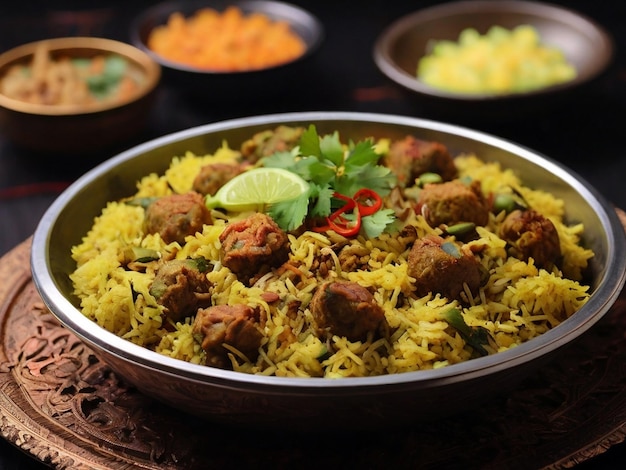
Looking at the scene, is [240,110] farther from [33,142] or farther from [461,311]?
[461,311]

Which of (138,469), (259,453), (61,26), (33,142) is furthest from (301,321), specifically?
(61,26)

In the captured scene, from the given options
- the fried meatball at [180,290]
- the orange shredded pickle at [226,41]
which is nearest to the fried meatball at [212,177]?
the fried meatball at [180,290]

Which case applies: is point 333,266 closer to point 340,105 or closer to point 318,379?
point 318,379

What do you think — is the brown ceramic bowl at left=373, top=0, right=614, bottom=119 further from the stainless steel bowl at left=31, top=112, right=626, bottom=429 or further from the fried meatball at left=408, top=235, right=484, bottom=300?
the fried meatball at left=408, top=235, right=484, bottom=300

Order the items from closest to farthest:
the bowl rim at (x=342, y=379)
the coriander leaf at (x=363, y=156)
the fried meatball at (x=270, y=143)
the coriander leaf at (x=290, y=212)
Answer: the bowl rim at (x=342, y=379), the coriander leaf at (x=290, y=212), the coriander leaf at (x=363, y=156), the fried meatball at (x=270, y=143)

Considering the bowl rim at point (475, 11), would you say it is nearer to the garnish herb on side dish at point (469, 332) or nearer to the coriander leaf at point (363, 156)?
the coriander leaf at point (363, 156)

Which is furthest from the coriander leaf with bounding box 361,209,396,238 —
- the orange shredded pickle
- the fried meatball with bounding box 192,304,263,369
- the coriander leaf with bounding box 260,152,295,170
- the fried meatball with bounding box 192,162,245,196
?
the orange shredded pickle
